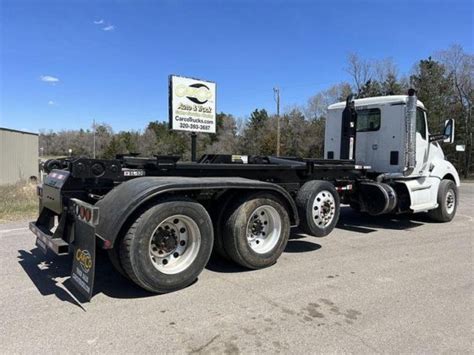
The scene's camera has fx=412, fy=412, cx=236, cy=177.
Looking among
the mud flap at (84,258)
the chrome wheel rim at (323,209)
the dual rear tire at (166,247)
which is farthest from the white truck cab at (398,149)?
the mud flap at (84,258)

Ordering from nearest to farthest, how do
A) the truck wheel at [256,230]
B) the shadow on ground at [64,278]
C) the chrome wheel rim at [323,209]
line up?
the shadow on ground at [64,278] → the truck wheel at [256,230] → the chrome wheel rim at [323,209]

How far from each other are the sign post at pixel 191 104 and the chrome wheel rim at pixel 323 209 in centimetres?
740

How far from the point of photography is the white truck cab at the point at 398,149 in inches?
336

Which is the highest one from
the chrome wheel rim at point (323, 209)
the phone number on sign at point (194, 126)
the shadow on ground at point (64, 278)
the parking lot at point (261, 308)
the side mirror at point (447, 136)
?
the phone number on sign at point (194, 126)

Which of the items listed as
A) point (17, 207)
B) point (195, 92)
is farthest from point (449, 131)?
point (17, 207)

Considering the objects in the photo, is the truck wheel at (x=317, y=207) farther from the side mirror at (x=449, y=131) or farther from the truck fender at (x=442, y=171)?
the side mirror at (x=449, y=131)

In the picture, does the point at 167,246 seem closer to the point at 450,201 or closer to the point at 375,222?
A: the point at 375,222

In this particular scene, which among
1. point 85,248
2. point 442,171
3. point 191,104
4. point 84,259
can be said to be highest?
point 191,104

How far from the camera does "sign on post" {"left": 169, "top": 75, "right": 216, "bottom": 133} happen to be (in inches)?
529

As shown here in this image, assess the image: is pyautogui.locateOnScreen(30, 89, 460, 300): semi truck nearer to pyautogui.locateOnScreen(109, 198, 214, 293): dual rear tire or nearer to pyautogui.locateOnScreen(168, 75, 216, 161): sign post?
pyautogui.locateOnScreen(109, 198, 214, 293): dual rear tire

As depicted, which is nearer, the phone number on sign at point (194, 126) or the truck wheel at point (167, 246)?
the truck wheel at point (167, 246)

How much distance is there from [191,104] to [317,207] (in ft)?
28.7

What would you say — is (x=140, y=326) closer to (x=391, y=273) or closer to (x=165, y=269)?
(x=165, y=269)

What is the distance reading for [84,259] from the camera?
411 cm
